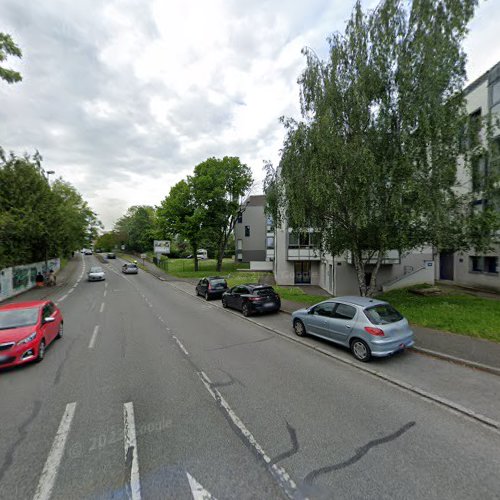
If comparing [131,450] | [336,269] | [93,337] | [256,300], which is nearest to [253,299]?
[256,300]

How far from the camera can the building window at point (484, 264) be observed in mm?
16070

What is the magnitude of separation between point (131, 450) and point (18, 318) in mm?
5609

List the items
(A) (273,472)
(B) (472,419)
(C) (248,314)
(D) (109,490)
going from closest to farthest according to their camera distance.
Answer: (D) (109,490)
(A) (273,472)
(B) (472,419)
(C) (248,314)

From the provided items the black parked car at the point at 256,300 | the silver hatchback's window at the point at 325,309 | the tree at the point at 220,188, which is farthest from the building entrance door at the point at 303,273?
the silver hatchback's window at the point at 325,309

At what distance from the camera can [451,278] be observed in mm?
19984

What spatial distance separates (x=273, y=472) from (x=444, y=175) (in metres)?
9.98

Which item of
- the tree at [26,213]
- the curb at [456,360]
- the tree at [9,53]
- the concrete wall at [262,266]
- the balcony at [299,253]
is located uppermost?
the tree at [9,53]

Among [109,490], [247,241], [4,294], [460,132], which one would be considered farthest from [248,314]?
[247,241]

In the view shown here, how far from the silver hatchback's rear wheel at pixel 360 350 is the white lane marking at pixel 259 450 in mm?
3584

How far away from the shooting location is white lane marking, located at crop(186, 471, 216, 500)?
2.74 meters

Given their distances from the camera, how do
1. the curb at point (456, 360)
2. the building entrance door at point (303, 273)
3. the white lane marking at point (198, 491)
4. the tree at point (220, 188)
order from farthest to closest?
the tree at point (220, 188)
the building entrance door at point (303, 273)
the curb at point (456, 360)
the white lane marking at point (198, 491)

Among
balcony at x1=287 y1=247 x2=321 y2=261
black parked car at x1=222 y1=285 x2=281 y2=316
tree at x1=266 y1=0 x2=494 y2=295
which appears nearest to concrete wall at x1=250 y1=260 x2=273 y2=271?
balcony at x1=287 y1=247 x2=321 y2=261

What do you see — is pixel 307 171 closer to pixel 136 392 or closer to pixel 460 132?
pixel 460 132

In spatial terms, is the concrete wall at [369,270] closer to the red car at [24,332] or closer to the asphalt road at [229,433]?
the asphalt road at [229,433]
